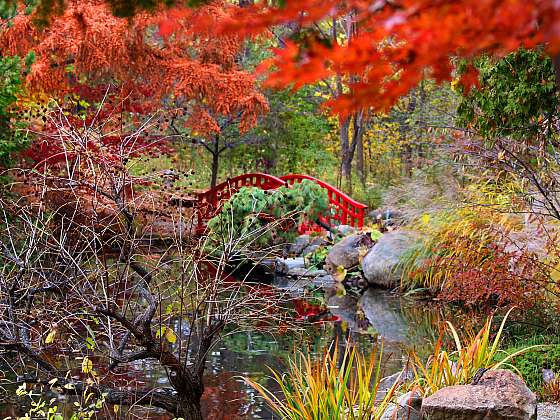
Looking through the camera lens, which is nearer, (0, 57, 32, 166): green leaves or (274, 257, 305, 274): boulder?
(0, 57, 32, 166): green leaves

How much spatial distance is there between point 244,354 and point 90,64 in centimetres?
767

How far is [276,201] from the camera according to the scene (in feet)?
44.3

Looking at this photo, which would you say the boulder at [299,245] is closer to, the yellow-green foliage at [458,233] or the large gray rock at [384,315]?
the large gray rock at [384,315]

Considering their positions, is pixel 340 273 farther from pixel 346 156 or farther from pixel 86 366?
pixel 86 366

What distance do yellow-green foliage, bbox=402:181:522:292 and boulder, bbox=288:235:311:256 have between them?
138 inches

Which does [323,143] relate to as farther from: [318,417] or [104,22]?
[318,417]

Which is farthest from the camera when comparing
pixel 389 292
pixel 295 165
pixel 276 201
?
pixel 295 165

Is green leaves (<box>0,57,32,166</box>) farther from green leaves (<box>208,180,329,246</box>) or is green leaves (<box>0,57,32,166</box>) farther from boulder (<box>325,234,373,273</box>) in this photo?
boulder (<box>325,234,373,273</box>)

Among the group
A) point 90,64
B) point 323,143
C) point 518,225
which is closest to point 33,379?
point 518,225

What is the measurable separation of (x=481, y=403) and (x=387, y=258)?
766cm

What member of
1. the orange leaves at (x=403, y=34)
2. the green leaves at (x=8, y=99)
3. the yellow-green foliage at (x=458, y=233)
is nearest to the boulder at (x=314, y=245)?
the yellow-green foliage at (x=458, y=233)

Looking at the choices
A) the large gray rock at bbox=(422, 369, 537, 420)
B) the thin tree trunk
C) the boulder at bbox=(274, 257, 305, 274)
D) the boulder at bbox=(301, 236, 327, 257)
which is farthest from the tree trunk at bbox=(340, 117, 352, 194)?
Result: the large gray rock at bbox=(422, 369, 537, 420)

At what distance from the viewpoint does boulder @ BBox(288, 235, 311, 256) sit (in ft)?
48.5

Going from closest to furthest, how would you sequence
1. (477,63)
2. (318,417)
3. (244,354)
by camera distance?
(318,417) < (477,63) < (244,354)
